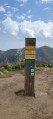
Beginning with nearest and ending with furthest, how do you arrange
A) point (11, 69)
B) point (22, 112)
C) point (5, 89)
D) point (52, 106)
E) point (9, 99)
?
point (22, 112), point (52, 106), point (9, 99), point (5, 89), point (11, 69)

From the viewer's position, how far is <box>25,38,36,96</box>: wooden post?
161 inches

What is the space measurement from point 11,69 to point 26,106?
6016mm

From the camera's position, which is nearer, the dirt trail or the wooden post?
the dirt trail

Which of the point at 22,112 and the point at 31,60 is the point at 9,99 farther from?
the point at 31,60

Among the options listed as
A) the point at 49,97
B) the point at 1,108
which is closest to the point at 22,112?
the point at 1,108

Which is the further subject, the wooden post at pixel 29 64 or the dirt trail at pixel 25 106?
the wooden post at pixel 29 64

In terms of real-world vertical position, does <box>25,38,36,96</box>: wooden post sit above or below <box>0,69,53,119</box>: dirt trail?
above

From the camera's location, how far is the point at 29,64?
164 inches

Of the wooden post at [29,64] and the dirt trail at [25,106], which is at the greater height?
the wooden post at [29,64]

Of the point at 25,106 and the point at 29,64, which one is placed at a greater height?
the point at 29,64

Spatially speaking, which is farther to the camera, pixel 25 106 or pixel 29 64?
pixel 29 64

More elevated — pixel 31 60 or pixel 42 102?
pixel 31 60

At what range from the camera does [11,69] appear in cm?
941

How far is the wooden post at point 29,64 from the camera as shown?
409 cm
